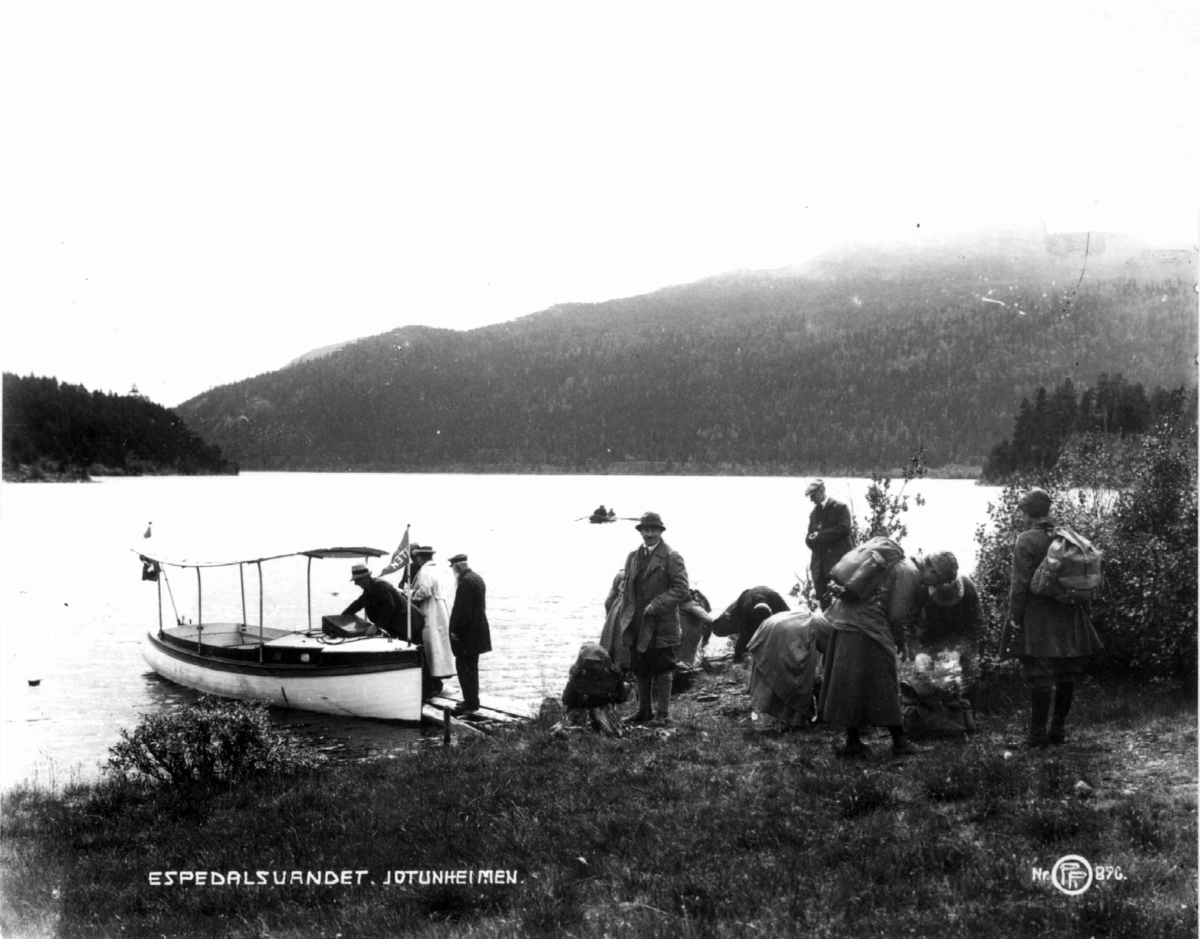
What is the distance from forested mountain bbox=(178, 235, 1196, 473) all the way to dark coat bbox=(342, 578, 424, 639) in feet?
11.5

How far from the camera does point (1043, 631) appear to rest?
6910mm

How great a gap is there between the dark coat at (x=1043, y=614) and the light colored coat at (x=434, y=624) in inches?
333

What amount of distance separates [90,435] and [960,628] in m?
15.2

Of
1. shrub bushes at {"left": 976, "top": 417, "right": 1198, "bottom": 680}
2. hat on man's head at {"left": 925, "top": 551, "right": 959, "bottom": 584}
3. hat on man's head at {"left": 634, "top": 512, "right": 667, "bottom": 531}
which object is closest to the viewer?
hat on man's head at {"left": 925, "top": 551, "right": 959, "bottom": 584}

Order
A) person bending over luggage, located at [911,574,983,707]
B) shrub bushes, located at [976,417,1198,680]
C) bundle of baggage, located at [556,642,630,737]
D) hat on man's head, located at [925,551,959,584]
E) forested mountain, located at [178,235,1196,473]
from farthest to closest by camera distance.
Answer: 1. bundle of baggage, located at [556,642,630,737]
2. forested mountain, located at [178,235,1196,473]
3. person bending over luggage, located at [911,574,983,707]
4. shrub bushes, located at [976,417,1198,680]
5. hat on man's head, located at [925,551,959,584]

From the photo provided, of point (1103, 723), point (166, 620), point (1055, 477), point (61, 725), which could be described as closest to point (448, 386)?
point (166, 620)

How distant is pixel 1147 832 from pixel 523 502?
82.2 m

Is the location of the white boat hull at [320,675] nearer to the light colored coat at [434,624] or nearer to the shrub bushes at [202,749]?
the light colored coat at [434,624]

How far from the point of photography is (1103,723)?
747 centimetres

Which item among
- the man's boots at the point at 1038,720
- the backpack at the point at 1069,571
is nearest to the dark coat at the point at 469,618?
the man's boots at the point at 1038,720

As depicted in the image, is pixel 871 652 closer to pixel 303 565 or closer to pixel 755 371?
pixel 755 371

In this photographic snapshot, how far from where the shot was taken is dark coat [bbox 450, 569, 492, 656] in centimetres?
1190

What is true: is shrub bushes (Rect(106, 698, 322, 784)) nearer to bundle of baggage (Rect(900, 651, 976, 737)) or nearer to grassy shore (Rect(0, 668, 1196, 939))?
grassy shore (Rect(0, 668, 1196, 939))

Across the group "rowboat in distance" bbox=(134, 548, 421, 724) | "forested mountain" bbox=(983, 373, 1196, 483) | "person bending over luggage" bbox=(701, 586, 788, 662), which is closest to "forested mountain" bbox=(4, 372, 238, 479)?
"rowboat in distance" bbox=(134, 548, 421, 724)
